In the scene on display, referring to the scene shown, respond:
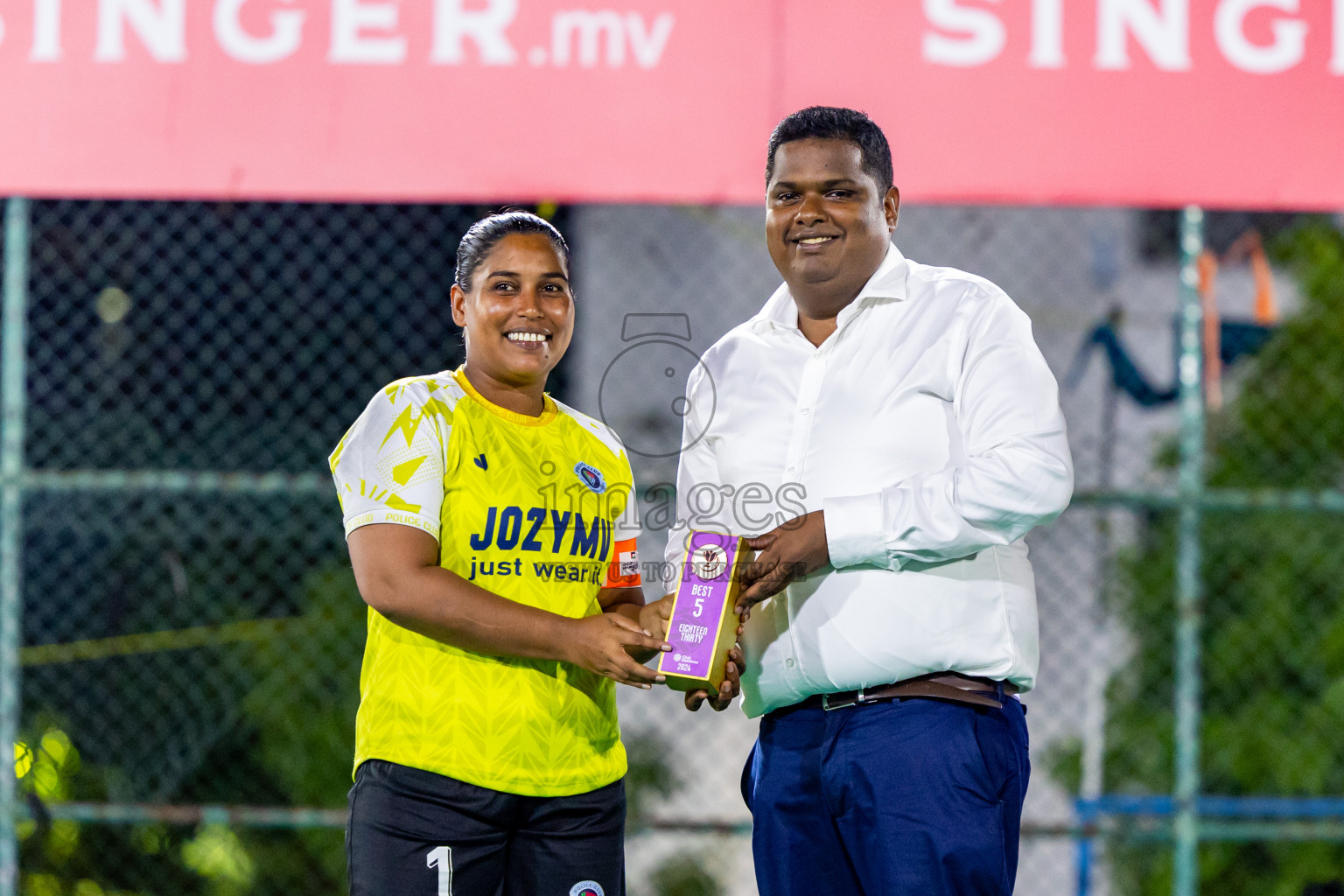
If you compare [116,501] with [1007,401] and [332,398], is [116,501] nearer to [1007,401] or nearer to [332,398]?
[332,398]

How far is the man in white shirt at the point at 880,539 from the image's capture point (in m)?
2.01

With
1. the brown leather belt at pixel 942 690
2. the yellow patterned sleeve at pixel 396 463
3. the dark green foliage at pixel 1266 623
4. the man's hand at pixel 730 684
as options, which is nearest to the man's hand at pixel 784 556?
the man's hand at pixel 730 684

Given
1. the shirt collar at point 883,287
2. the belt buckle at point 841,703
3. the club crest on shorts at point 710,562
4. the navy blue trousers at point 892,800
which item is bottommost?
the navy blue trousers at point 892,800

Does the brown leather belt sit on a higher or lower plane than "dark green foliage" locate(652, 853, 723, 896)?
higher

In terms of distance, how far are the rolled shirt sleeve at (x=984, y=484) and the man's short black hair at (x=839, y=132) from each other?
36cm

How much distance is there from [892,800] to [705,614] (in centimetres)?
42

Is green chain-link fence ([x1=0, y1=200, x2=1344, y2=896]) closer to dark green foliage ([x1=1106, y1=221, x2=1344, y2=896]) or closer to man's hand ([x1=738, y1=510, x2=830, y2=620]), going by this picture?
dark green foliage ([x1=1106, y1=221, x2=1344, y2=896])

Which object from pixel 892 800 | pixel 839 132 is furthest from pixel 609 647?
pixel 839 132

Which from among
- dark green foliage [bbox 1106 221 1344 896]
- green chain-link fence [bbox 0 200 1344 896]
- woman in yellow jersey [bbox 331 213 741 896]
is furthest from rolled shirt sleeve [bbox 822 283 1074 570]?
dark green foliage [bbox 1106 221 1344 896]

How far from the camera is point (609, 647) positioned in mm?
2027

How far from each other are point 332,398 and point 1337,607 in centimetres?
409

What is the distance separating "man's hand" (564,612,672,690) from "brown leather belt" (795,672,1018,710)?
0.34 m

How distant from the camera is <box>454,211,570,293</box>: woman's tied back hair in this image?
2281 mm

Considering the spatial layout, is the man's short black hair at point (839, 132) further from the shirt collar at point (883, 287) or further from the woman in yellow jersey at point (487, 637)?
the woman in yellow jersey at point (487, 637)
